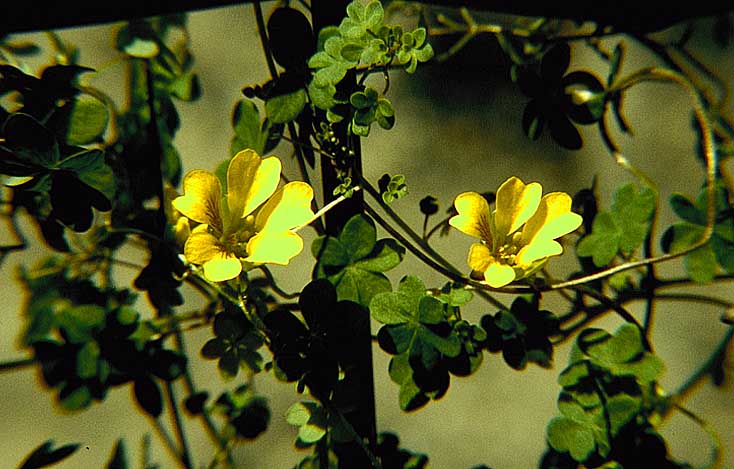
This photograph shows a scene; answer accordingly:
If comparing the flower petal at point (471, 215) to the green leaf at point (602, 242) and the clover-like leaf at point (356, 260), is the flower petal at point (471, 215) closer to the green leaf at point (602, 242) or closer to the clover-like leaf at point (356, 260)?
the clover-like leaf at point (356, 260)

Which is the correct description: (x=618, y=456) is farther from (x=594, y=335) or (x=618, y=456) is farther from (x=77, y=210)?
(x=77, y=210)

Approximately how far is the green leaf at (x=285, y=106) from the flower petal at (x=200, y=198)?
90mm

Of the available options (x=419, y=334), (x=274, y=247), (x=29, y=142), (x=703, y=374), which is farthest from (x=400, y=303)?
(x=703, y=374)

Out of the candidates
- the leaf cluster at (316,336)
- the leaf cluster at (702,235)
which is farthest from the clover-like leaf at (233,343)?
the leaf cluster at (702,235)

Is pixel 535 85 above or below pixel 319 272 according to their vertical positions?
above

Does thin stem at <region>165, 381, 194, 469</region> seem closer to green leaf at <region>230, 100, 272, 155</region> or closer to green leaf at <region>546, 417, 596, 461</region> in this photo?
green leaf at <region>230, 100, 272, 155</region>

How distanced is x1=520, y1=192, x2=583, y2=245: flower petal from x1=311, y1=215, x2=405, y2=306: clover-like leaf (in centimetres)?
11

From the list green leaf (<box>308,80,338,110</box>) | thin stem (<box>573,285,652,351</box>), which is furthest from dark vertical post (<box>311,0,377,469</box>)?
thin stem (<box>573,285,652,351</box>)

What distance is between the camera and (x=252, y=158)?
617mm

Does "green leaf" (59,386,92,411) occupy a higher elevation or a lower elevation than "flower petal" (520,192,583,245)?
higher

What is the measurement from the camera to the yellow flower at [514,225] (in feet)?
2.04

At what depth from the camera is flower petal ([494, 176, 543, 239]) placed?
0.63 metres

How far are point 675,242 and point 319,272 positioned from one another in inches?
17.6

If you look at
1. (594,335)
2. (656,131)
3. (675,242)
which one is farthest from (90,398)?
(656,131)
